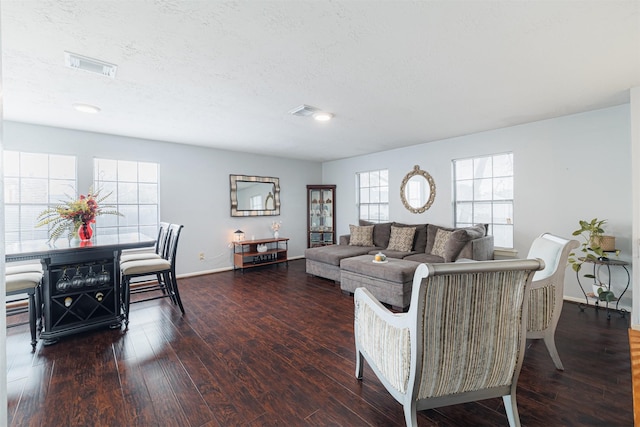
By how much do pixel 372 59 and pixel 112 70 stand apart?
2108mm

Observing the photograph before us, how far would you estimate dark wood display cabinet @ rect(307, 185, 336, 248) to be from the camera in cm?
700

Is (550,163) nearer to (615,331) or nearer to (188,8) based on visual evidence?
(615,331)

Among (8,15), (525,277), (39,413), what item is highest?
(8,15)

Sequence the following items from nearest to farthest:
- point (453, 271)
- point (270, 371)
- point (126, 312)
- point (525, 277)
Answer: point (453, 271)
point (525, 277)
point (270, 371)
point (126, 312)

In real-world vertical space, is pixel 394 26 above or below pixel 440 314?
above

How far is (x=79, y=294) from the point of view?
282 cm

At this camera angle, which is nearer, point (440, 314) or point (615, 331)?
point (440, 314)

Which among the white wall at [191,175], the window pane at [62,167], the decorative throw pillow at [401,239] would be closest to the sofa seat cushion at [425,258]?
the decorative throw pillow at [401,239]

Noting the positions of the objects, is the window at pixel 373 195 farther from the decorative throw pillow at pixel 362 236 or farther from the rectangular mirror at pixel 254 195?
the rectangular mirror at pixel 254 195

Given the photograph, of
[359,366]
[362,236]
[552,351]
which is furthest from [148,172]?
[552,351]

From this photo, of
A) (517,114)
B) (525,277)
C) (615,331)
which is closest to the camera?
(525,277)

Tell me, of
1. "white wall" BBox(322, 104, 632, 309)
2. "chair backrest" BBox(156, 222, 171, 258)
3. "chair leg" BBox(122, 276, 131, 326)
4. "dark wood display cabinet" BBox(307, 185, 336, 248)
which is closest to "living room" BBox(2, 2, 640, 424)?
"white wall" BBox(322, 104, 632, 309)

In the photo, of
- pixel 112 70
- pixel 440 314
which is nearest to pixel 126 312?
pixel 112 70

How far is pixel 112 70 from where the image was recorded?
2391 millimetres
